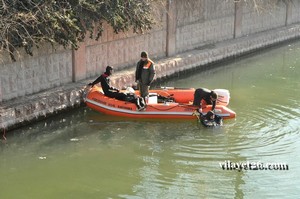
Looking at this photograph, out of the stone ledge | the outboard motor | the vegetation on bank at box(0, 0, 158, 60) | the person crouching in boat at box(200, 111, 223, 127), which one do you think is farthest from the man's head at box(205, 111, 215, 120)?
the vegetation on bank at box(0, 0, 158, 60)

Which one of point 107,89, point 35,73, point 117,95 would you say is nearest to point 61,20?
point 35,73

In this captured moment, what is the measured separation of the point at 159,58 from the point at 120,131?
625 centimetres

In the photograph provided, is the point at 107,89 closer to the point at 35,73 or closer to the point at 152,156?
the point at 35,73

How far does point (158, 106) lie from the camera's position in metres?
13.5

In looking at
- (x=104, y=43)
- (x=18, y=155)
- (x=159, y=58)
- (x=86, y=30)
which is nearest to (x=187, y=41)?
(x=159, y=58)

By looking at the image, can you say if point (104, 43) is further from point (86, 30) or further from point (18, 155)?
point (18, 155)

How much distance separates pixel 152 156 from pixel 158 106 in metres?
2.37

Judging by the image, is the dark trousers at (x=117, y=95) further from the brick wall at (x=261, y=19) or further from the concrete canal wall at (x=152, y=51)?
the brick wall at (x=261, y=19)

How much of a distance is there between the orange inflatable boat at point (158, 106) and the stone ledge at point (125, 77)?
2.17 ft

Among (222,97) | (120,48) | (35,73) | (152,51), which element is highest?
(120,48)

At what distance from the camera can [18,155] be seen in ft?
37.2

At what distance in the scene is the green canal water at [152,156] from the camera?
9773 mm

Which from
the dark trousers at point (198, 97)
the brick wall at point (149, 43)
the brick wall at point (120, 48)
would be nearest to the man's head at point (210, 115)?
the dark trousers at point (198, 97)

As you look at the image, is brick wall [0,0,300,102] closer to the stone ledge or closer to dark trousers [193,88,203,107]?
the stone ledge
